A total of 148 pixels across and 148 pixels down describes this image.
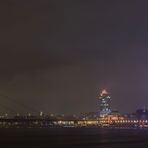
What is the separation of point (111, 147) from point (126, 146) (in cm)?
238

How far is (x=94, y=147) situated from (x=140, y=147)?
7.75 metres

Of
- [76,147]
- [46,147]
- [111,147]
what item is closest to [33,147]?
[46,147]

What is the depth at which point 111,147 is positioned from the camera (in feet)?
243

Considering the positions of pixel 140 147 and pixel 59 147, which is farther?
pixel 59 147

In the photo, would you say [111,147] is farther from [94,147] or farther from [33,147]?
[33,147]

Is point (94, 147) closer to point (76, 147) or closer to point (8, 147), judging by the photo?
point (76, 147)

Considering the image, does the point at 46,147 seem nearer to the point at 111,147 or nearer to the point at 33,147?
the point at 33,147

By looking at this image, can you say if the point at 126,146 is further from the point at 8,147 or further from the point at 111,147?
the point at 8,147

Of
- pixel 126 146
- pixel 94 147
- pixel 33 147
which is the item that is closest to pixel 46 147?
pixel 33 147

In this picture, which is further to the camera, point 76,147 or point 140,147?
point 76,147

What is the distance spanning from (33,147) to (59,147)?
425cm

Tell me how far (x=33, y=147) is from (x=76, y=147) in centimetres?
662

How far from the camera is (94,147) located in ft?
248

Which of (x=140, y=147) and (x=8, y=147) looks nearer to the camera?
(x=140, y=147)
